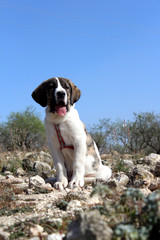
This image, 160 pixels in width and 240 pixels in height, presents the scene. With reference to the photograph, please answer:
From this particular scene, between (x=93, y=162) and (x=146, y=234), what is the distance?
413cm

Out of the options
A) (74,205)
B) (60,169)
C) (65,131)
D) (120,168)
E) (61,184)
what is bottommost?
(120,168)

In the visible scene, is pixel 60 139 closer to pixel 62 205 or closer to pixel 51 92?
pixel 51 92

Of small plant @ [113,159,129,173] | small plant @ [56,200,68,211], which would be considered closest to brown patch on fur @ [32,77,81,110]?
small plant @ [56,200,68,211]

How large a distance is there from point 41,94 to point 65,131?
0.88 meters

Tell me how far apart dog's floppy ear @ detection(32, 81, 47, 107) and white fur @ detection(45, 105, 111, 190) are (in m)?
0.20

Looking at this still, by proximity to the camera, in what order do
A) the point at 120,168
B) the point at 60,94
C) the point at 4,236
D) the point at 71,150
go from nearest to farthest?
the point at 4,236
the point at 60,94
the point at 71,150
the point at 120,168

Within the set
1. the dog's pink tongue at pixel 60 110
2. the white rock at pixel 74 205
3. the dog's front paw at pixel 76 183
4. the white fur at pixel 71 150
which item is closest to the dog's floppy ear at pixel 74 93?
the white fur at pixel 71 150

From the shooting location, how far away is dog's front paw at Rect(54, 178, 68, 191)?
18.9 feet

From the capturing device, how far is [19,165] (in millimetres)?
9805

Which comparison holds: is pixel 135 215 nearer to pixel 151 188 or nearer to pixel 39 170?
pixel 151 188

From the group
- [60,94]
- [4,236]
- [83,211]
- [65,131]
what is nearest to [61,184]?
[65,131]

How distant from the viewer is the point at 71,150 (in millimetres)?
6145

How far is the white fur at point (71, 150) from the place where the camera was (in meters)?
5.83

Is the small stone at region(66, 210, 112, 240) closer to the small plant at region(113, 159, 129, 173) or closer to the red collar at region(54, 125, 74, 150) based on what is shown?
the red collar at region(54, 125, 74, 150)
